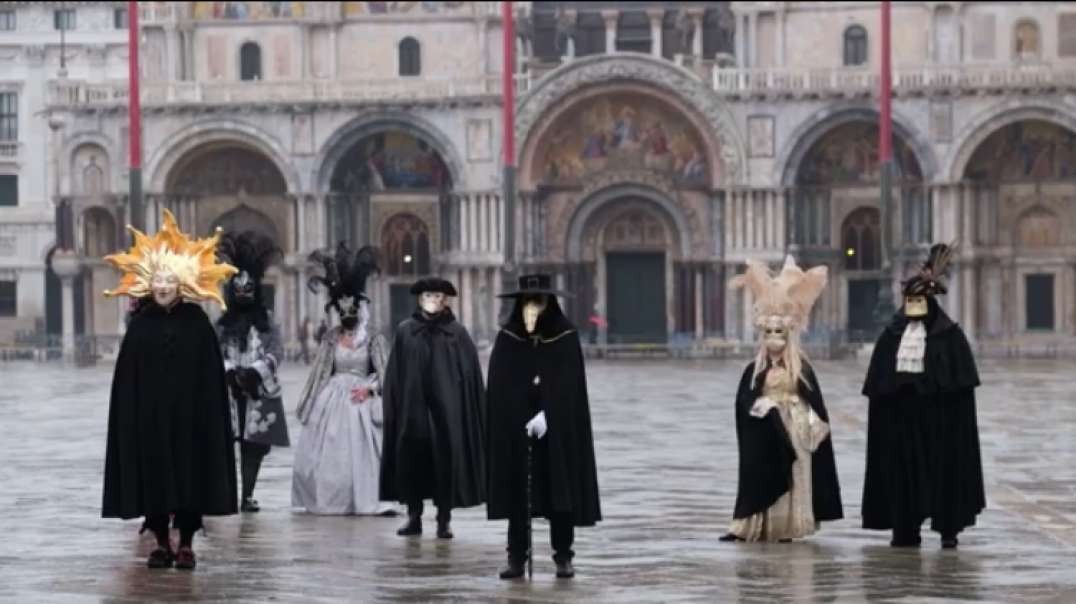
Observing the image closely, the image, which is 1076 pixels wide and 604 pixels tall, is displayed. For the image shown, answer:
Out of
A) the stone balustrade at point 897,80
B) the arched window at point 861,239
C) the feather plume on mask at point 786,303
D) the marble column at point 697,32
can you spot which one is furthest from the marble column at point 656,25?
the feather plume on mask at point 786,303

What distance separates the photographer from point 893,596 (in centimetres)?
1808

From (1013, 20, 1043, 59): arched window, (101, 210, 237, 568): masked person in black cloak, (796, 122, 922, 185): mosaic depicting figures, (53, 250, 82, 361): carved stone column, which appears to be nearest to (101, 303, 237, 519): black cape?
(101, 210, 237, 568): masked person in black cloak

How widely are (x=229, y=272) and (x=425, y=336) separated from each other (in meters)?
2.27

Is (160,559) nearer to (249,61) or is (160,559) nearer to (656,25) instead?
(249,61)

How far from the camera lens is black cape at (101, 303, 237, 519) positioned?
19.6 m

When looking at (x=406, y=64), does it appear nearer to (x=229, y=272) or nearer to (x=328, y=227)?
(x=328, y=227)

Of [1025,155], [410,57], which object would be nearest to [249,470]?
[1025,155]

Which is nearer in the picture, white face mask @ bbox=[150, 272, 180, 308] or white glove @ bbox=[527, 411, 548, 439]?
white glove @ bbox=[527, 411, 548, 439]

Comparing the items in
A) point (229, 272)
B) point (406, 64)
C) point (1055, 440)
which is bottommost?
point (1055, 440)

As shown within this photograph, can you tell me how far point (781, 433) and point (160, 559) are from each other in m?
4.68

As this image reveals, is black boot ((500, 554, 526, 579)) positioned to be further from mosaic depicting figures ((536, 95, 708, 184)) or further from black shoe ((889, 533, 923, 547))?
mosaic depicting figures ((536, 95, 708, 184))

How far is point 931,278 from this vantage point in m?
21.7

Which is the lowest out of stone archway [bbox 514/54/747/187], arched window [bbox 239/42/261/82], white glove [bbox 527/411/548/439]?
white glove [bbox 527/411/548/439]

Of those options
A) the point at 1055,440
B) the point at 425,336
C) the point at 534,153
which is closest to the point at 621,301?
the point at 534,153
